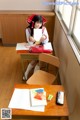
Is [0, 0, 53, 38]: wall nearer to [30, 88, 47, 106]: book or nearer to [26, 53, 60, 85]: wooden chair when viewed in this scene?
[26, 53, 60, 85]: wooden chair

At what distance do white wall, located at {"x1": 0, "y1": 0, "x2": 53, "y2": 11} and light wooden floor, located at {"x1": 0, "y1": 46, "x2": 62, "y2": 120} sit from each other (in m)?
1.23

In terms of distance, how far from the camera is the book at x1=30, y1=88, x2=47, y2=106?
4.39 feet

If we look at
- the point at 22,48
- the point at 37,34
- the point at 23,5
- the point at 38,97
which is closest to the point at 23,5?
the point at 23,5

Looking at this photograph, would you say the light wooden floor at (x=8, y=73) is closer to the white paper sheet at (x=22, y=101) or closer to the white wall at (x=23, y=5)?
the white paper sheet at (x=22, y=101)

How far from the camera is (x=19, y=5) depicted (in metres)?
3.94

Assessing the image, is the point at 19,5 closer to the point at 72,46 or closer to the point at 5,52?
the point at 5,52

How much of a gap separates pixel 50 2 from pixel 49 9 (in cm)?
20

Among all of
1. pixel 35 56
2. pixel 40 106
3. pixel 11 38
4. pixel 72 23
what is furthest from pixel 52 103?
pixel 11 38

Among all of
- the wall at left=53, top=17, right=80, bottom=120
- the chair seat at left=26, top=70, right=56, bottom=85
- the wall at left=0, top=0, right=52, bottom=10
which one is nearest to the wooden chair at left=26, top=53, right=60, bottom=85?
the chair seat at left=26, top=70, right=56, bottom=85

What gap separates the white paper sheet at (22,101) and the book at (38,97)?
0.04 meters

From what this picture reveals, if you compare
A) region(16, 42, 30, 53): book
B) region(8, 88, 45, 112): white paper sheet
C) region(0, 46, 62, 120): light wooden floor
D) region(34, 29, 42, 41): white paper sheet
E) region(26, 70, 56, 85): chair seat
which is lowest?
region(0, 46, 62, 120): light wooden floor

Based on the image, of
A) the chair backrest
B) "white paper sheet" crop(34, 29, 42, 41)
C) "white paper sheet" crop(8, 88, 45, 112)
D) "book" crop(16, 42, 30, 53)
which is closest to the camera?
"white paper sheet" crop(8, 88, 45, 112)

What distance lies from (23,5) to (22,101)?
328cm

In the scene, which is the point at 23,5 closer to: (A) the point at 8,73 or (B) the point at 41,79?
(A) the point at 8,73
